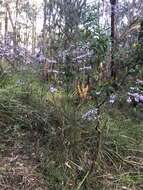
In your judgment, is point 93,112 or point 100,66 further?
point 100,66

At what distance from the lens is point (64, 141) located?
165 inches

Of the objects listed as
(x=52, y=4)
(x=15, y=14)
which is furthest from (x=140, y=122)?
(x=15, y=14)

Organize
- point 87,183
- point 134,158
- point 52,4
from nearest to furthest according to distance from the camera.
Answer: point 87,183, point 134,158, point 52,4

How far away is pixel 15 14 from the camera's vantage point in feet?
49.0

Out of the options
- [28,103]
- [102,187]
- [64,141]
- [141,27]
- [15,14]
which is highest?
[15,14]

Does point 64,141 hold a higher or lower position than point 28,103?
lower

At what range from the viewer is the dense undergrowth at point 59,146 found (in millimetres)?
3918

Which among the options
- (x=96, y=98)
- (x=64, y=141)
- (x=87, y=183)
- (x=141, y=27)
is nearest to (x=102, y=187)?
(x=87, y=183)

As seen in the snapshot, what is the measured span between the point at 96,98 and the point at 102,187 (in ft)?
3.20

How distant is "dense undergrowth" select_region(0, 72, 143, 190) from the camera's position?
392cm

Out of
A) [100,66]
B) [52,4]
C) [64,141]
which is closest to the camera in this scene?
[64,141]

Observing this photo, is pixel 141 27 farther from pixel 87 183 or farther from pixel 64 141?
pixel 87 183

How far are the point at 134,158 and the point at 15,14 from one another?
11171mm

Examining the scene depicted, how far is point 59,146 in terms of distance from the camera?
4176mm
